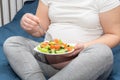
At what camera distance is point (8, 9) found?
1898 mm

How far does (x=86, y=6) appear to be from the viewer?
1.07 metres

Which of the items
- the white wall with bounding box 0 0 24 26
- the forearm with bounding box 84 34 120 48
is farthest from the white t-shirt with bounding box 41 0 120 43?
the white wall with bounding box 0 0 24 26

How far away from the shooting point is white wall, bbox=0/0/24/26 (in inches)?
72.7

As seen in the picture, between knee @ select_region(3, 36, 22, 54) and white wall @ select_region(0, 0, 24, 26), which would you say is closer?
knee @ select_region(3, 36, 22, 54)

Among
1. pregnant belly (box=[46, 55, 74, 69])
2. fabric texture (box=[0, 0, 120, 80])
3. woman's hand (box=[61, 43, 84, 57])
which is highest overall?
woman's hand (box=[61, 43, 84, 57])

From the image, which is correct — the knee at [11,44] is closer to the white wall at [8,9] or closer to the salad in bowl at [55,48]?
the salad in bowl at [55,48]

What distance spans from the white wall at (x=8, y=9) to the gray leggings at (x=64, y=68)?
85 cm

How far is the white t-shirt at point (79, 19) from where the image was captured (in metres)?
1.05

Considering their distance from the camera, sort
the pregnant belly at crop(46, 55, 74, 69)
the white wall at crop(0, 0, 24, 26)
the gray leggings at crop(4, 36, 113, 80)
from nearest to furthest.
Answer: the gray leggings at crop(4, 36, 113, 80) < the pregnant belly at crop(46, 55, 74, 69) < the white wall at crop(0, 0, 24, 26)

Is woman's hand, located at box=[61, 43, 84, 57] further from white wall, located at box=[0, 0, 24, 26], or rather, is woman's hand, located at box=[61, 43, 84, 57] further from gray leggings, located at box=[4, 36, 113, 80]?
white wall, located at box=[0, 0, 24, 26]

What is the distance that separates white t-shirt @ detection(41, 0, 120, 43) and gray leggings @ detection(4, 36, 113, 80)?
0.13 m

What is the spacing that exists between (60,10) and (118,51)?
317 mm

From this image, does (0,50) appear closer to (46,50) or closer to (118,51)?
(46,50)

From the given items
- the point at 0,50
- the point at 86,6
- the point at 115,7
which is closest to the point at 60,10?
the point at 86,6
